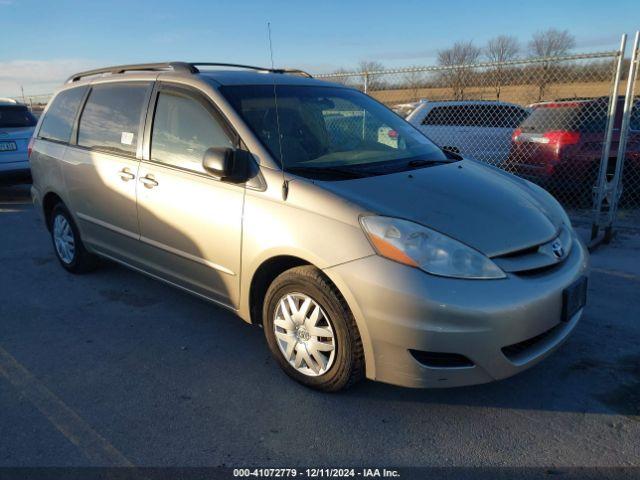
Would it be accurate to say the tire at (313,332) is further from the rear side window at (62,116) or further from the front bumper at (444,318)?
the rear side window at (62,116)

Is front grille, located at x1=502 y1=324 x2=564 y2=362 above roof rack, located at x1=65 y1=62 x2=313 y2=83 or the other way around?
the other way around

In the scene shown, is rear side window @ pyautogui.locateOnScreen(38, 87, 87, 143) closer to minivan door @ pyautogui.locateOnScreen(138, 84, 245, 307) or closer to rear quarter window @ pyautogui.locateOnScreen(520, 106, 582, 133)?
minivan door @ pyautogui.locateOnScreen(138, 84, 245, 307)

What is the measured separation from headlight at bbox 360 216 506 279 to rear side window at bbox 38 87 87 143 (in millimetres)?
3366

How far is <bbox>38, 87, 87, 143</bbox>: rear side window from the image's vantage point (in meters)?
4.70

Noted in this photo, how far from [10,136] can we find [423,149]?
7.74 meters

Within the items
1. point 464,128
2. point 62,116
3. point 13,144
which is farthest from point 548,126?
point 13,144

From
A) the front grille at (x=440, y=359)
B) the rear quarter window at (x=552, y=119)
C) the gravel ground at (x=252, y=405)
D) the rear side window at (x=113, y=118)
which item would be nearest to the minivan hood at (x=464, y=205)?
the front grille at (x=440, y=359)

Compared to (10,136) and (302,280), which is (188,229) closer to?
(302,280)

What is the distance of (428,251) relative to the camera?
8.28 ft

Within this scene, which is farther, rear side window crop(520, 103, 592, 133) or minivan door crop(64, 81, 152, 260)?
rear side window crop(520, 103, 592, 133)

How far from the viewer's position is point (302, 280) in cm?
280

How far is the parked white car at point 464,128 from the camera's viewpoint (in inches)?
358

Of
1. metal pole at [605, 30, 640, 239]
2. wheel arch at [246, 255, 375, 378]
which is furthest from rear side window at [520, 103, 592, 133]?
wheel arch at [246, 255, 375, 378]

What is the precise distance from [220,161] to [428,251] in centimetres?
128
